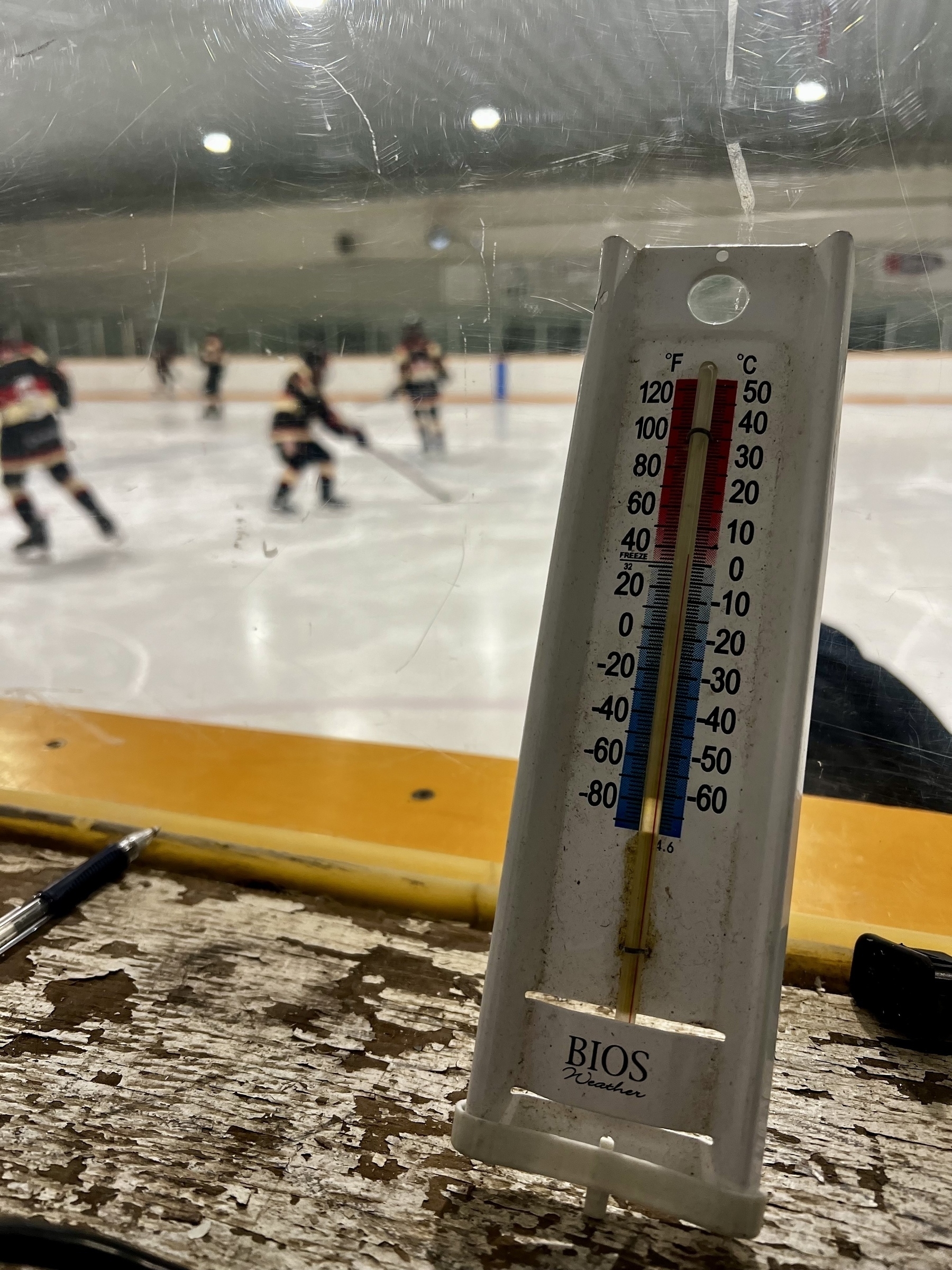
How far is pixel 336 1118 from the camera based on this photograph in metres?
0.54

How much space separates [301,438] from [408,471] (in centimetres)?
15

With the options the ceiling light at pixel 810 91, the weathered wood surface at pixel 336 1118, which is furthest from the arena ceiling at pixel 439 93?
the weathered wood surface at pixel 336 1118

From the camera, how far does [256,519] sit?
1.18m

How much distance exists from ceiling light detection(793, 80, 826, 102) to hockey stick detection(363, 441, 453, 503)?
1.87ft

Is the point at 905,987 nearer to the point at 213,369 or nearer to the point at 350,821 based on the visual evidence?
the point at 350,821

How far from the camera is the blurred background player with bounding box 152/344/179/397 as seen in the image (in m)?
1.10

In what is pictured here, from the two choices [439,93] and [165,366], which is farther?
[165,366]

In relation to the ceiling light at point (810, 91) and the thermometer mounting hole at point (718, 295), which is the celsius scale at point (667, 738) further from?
the ceiling light at point (810, 91)

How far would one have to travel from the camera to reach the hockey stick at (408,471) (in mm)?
1152

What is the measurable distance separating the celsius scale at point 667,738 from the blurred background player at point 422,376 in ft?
1.53

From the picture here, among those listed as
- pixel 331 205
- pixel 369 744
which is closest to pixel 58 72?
pixel 331 205

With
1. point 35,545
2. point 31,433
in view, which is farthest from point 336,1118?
point 35,545

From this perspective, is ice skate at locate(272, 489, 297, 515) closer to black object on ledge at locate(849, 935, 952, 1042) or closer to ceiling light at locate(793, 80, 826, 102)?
ceiling light at locate(793, 80, 826, 102)

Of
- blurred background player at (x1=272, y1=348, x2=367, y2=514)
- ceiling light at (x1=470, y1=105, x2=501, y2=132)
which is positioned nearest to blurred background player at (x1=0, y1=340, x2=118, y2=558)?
blurred background player at (x1=272, y1=348, x2=367, y2=514)
